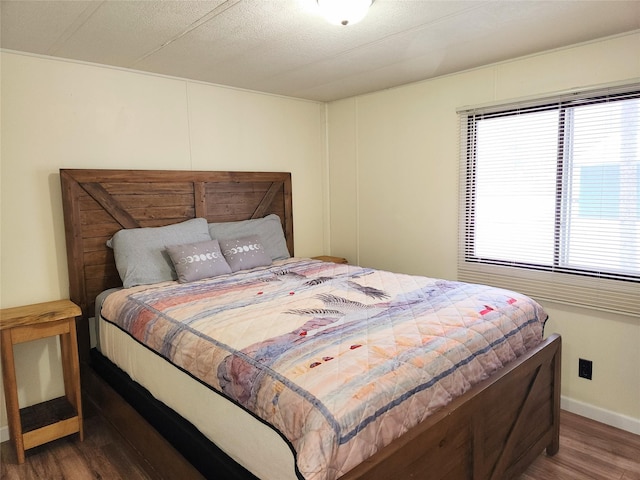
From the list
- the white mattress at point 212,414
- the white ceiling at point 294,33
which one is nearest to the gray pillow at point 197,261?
the white mattress at point 212,414

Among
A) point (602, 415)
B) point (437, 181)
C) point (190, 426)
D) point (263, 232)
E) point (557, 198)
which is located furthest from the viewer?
point (263, 232)

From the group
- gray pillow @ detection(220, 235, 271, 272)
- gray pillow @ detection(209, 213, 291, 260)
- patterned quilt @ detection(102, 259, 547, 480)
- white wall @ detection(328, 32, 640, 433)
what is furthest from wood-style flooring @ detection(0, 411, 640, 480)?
gray pillow @ detection(209, 213, 291, 260)

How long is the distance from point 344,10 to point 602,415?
2.84 meters

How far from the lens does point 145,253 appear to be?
292cm

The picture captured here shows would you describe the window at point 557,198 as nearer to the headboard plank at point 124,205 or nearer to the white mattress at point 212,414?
the headboard plank at point 124,205

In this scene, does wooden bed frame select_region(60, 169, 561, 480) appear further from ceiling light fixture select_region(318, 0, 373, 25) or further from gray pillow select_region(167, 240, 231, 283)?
ceiling light fixture select_region(318, 0, 373, 25)

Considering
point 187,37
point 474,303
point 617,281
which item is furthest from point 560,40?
point 187,37

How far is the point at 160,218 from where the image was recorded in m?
3.23

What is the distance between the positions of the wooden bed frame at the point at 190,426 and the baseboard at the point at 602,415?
1.90ft

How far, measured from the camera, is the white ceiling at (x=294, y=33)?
81.8 inches

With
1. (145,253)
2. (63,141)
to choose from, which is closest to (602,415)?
(145,253)

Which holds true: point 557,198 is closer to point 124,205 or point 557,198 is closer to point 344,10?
point 344,10

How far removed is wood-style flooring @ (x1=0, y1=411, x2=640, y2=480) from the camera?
7.34ft

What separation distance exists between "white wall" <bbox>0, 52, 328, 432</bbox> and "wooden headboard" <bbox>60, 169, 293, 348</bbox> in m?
0.11
